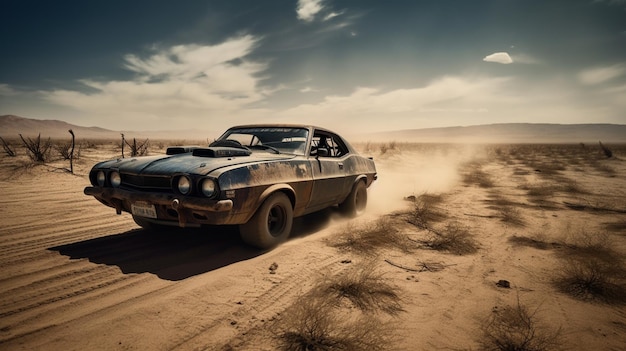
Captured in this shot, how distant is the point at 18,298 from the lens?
234cm

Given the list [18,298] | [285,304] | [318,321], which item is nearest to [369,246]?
[285,304]

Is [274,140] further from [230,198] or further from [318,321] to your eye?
[318,321]

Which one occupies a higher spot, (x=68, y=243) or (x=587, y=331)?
(x=68, y=243)

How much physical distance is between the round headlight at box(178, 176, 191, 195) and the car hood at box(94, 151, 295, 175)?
81 millimetres

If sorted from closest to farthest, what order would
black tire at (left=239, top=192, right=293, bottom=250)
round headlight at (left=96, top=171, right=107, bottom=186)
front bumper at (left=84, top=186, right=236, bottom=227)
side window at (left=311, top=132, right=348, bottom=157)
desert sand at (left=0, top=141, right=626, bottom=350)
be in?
1. desert sand at (left=0, top=141, right=626, bottom=350)
2. front bumper at (left=84, top=186, right=236, bottom=227)
3. black tire at (left=239, top=192, right=293, bottom=250)
4. round headlight at (left=96, top=171, right=107, bottom=186)
5. side window at (left=311, top=132, right=348, bottom=157)

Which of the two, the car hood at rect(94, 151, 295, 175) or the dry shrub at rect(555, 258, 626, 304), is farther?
the car hood at rect(94, 151, 295, 175)

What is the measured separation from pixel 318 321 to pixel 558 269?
2.78 meters

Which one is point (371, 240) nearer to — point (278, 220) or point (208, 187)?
point (278, 220)

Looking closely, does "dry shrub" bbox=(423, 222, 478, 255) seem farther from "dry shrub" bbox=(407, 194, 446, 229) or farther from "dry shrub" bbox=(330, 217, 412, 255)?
"dry shrub" bbox=(407, 194, 446, 229)

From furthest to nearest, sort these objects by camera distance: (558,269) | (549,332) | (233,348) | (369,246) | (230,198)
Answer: (369,246), (558,269), (230,198), (549,332), (233,348)

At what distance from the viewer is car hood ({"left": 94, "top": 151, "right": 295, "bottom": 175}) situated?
117 inches

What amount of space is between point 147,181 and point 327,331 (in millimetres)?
2440

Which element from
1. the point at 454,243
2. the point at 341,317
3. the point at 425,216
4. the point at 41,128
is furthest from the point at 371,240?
the point at 41,128

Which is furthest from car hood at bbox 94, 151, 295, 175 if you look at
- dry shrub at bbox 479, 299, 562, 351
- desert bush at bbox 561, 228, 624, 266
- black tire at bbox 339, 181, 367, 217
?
desert bush at bbox 561, 228, 624, 266
